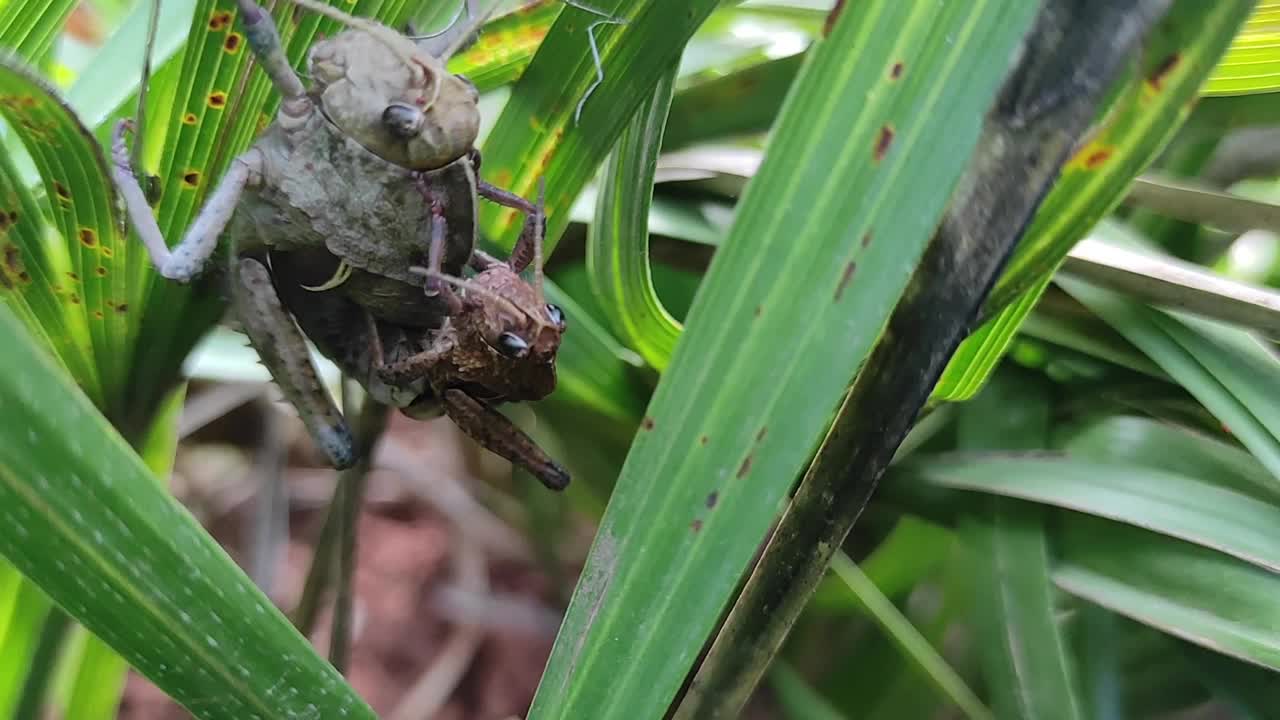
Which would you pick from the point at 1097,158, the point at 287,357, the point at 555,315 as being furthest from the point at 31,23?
the point at 1097,158

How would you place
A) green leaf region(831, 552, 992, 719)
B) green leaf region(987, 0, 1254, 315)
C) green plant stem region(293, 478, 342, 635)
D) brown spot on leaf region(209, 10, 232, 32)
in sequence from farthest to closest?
green plant stem region(293, 478, 342, 635) < green leaf region(831, 552, 992, 719) < brown spot on leaf region(209, 10, 232, 32) < green leaf region(987, 0, 1254, 315)

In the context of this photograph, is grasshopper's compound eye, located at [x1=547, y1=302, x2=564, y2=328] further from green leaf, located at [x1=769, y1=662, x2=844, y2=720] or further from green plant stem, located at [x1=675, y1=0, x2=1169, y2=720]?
green leaf, located at [x1=769, y1=662, x2=844, y2=720]

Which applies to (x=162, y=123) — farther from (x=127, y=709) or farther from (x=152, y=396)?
(x=127, y=709)

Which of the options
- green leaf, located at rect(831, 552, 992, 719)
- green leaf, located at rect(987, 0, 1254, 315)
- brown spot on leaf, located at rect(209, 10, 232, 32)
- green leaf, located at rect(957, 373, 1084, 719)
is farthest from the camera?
green leaf, located at rect(831, 552, 992, 719)

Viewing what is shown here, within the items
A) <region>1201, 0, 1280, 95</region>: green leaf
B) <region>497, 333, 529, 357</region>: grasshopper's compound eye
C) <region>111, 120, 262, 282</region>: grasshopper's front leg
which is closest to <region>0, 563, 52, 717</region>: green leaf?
<region>111, 120, 262, 282</region>: grasshopper's front leg

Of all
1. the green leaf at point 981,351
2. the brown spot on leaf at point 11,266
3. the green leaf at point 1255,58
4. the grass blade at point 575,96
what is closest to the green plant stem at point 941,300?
the green leaf at point 981,351

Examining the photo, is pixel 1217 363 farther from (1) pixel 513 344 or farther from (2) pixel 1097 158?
(1) pixel 513 344

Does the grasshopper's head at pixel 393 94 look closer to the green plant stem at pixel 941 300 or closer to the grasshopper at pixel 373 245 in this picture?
the grasshopper at pixel 373 245
